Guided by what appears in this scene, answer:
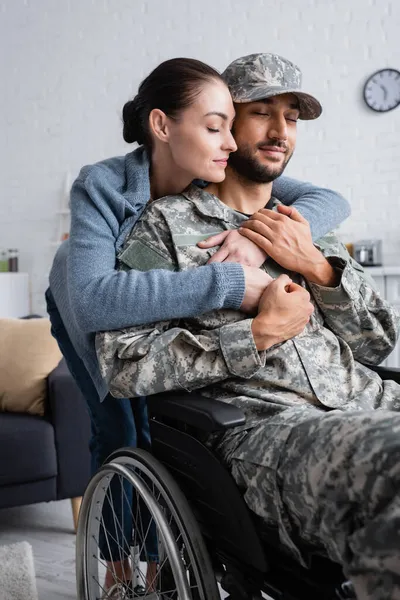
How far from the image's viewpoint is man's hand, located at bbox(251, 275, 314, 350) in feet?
4.80

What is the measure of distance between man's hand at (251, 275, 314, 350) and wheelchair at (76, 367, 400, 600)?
0.65 ft

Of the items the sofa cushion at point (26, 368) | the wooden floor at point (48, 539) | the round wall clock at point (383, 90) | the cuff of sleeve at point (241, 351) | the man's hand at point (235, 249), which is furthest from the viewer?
the round wall clock at point (383, 90)

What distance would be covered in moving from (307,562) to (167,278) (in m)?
0.61

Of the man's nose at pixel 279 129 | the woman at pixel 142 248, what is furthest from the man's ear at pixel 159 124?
the man's nose at pixel 279 129

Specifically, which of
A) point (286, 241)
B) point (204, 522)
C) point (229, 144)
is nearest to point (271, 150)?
point (229, 144)

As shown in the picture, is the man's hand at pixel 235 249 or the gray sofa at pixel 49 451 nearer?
the man's hand at pixel 235 249

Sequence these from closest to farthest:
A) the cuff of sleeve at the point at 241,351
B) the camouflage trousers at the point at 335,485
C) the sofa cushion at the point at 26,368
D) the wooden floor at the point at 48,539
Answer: the camouflage trousers at the point at 335,485 < the cuff of sleeve at the point at 241,351 < the wooden floor at the point at 48,539 < the sofa cushion at the point at 26,368

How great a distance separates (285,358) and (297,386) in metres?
0.06

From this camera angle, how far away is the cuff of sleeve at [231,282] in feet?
4.87

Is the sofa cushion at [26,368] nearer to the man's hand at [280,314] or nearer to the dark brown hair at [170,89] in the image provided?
the dark brown hair at [170,89]

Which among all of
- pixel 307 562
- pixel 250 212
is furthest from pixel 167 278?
pixel 307 562

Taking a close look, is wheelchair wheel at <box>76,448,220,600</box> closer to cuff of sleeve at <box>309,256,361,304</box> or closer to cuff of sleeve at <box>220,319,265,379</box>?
cuff of sleeve at <box>220,319,265,379</box>

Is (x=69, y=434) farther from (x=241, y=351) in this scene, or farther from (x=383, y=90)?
(x=383, y=90)

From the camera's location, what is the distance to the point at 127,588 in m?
1.68
